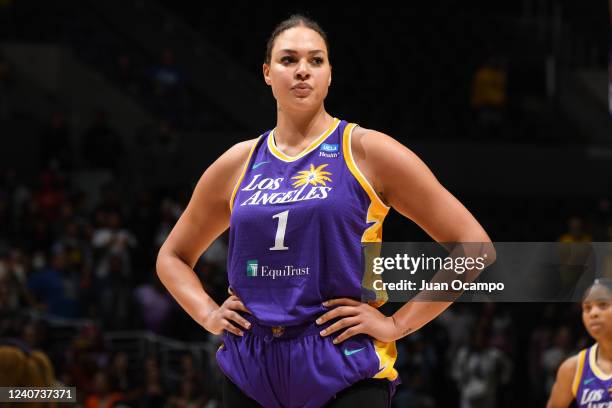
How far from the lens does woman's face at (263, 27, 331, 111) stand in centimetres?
372

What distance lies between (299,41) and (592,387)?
10.8 feet

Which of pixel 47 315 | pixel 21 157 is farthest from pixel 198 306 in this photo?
pixel 21 157

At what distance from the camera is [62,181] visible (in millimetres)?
14898

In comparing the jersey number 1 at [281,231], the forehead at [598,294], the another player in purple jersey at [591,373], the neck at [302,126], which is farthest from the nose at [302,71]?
the another player in purple jersey at [591,373]

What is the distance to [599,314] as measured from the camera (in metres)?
5.89

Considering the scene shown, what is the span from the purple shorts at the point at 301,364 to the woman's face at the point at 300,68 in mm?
785

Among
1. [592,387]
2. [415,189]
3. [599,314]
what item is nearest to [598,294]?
[599,314]

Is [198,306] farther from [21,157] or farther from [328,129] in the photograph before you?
[21,157]

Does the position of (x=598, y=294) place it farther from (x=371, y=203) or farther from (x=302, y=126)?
(x=302, y=126)

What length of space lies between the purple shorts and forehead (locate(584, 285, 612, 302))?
1643 mm

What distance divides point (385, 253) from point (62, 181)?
458 inches

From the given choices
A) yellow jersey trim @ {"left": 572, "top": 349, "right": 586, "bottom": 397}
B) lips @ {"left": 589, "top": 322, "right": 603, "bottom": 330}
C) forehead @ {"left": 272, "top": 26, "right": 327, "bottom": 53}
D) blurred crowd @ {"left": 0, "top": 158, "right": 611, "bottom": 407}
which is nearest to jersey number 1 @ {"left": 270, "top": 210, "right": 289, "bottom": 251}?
forehead @ {"left": 272, "top": 26, "right": 327, "bottom": 53}

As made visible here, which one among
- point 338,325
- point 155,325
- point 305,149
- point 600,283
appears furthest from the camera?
point 155,325

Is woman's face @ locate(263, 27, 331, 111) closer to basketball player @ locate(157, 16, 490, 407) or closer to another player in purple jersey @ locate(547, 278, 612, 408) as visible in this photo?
basketball player @ locate(157, 16, 490, 407)
